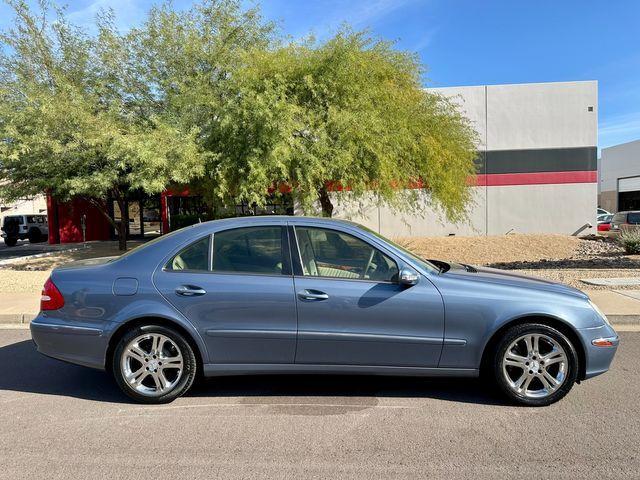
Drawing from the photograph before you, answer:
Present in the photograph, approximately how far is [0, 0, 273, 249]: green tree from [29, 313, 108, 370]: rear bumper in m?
7.73

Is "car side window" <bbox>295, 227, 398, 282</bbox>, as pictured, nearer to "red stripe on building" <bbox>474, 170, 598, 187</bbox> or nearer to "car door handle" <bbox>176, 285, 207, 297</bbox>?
"car door handle" <bbox>176, 285, 207, 297</bbox>

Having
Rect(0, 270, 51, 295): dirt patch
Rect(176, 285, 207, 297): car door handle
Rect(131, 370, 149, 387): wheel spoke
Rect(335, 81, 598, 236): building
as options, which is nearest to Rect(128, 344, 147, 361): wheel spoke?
Rect(131, 370, 149, 387): wheel spoke

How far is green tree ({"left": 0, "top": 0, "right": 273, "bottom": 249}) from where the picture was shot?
464 inches

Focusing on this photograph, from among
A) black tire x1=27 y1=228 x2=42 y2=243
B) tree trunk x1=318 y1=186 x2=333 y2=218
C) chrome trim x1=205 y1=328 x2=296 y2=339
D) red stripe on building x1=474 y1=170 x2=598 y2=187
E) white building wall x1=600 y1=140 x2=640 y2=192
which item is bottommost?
chrome trim x1=205 y1=328 x2=296 y2=339

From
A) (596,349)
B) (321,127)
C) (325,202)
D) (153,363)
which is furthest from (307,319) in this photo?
(325,202)

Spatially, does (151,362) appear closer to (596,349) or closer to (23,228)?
(596,349)

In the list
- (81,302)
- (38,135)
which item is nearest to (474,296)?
(81,302)

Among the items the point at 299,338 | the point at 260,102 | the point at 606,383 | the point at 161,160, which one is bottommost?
the point at 606,383

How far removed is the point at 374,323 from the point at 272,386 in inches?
52.2

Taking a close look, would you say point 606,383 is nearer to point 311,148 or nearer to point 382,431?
point 382,431

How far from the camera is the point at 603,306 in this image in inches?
298

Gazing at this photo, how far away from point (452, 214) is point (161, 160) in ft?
30.5

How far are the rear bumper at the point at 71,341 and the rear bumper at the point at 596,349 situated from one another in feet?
13.3

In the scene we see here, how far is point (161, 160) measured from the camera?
37.9 feet
